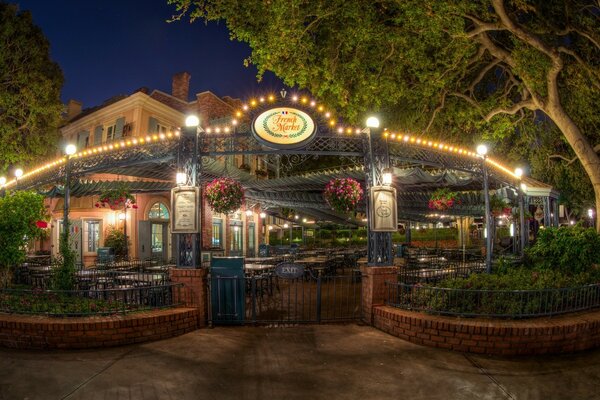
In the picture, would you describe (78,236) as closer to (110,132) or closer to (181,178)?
(110,132)

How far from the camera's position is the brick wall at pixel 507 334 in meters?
5.89

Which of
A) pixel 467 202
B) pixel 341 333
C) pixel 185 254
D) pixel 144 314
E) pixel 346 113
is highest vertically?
pixel 346 113

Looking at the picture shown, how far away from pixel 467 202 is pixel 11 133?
2122cm

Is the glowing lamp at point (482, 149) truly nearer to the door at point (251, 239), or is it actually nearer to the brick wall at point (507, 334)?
the brick wall at point (507, 334)

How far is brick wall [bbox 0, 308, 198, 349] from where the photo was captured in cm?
589

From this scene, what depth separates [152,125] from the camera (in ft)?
67.1

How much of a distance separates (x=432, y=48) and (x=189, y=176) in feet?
35.1

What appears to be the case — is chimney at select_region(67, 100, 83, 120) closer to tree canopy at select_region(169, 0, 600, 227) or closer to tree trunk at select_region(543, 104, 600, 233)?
tree canopy at select_region(169, 0, 600, 227)

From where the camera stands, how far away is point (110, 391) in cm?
433

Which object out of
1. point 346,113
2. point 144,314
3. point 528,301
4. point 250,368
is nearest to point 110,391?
point 250,368

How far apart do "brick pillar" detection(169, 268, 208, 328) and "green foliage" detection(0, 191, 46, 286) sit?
3.96m

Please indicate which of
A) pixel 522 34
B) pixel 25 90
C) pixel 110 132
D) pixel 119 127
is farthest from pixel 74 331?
pixel 110 132

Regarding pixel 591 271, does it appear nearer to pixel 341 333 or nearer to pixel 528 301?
pixel 528 301

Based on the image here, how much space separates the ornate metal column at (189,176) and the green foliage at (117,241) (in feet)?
39.7
